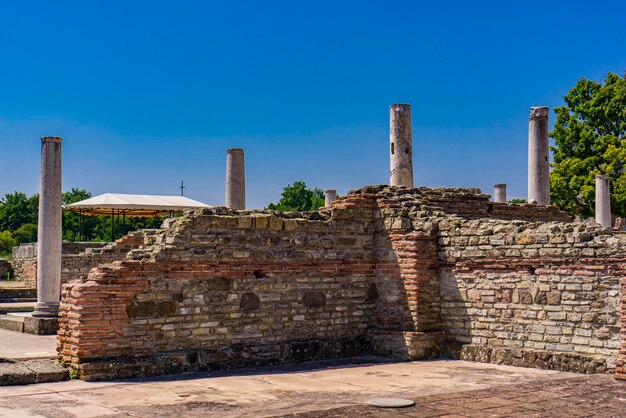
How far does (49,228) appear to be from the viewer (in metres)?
14.2

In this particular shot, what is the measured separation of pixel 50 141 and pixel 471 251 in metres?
7.74

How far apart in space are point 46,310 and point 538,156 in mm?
10212

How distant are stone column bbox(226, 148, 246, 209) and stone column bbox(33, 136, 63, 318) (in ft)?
11.8

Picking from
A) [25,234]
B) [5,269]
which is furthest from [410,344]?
[25,234]

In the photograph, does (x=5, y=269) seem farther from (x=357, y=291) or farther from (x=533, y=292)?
(x=533, y=292)

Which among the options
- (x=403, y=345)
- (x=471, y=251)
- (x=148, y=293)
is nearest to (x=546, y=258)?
(x=471, y=251)

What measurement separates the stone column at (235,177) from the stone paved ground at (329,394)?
6.65 m

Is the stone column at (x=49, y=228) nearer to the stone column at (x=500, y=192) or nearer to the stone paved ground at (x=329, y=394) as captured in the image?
the stone paved ground at (x=329, y=394)

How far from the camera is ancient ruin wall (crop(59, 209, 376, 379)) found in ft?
31.7

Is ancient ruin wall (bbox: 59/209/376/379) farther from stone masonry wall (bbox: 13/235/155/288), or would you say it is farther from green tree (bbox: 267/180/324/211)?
green tree (bbox: 267/180/324/211)

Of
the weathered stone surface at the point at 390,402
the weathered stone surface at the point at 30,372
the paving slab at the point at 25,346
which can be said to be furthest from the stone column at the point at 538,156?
the weathered stone surface at the point at 30,372

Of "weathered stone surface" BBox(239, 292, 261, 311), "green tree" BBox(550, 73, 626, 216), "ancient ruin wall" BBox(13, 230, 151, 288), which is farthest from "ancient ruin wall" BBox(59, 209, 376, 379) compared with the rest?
"green tree" BBox(550, 73, 626, 216)

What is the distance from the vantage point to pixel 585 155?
104 ft

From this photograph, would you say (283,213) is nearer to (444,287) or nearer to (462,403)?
(444,287)
